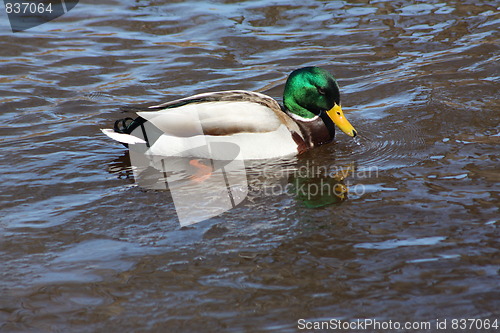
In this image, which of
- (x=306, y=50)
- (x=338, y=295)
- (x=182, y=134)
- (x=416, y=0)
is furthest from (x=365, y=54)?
(x=338, y=295)

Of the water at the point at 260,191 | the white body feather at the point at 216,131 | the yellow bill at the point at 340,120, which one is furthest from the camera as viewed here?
the yellow bill at the point at 340,120

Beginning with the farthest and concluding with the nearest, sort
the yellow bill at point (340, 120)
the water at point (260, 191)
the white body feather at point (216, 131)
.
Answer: the yellow bill at point (340, 120) < the white body feather at point (216, 131) < the water at point (260, 191)

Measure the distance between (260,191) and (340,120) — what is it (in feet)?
4.14

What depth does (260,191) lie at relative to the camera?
212 inches

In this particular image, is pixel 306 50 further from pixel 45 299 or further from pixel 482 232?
pixel 45 299

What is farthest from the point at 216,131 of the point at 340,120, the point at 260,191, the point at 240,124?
the point at 340,120

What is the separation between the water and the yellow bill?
0.19 m

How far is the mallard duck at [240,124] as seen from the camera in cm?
592

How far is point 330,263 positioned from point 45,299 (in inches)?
64.6

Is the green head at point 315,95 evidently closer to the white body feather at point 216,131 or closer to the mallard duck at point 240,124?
the mallard duck at point 240,124

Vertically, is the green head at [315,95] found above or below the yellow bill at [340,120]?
above

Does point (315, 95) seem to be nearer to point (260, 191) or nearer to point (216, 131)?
point (216, 131)

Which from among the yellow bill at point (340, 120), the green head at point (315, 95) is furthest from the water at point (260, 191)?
the green head at point (315, 95)

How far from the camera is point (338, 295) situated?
390 centimetres
